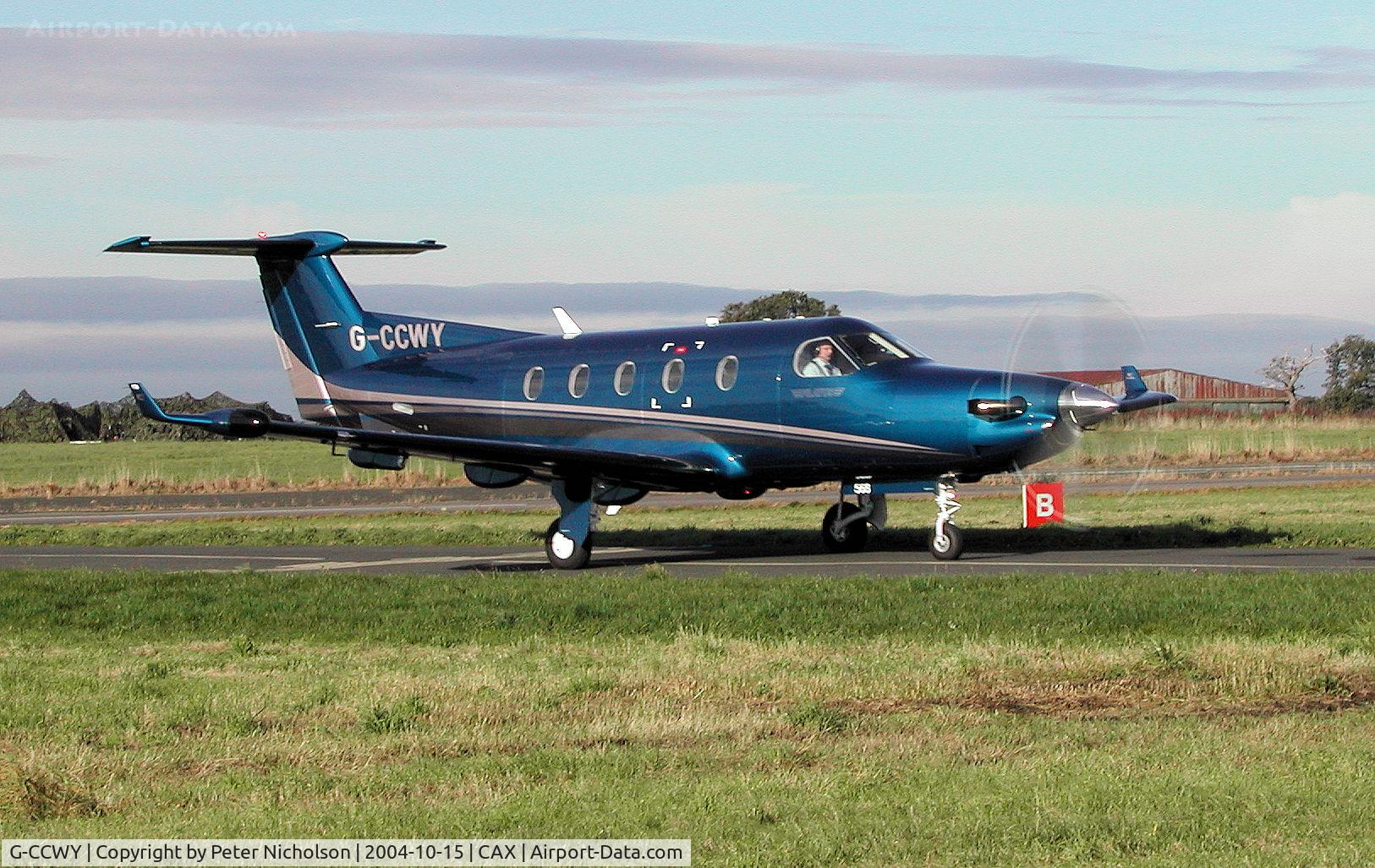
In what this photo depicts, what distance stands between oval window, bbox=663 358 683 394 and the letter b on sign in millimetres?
6300

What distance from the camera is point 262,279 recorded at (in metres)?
28.8

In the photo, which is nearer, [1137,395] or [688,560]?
[1137,395]

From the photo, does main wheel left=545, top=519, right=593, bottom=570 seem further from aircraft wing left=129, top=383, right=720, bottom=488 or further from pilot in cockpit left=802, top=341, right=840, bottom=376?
pilot in cockpit left=802, top=341, right=840, bottom=376

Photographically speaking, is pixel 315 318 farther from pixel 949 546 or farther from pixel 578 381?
pixel 949 546

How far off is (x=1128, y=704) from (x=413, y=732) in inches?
179

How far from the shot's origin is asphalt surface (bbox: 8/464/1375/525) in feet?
126

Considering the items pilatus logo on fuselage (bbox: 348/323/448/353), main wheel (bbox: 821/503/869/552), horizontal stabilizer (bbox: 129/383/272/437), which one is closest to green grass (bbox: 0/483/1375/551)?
main wheel (bbox: 821/503/869/552)

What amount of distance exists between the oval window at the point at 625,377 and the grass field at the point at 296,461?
1543cm

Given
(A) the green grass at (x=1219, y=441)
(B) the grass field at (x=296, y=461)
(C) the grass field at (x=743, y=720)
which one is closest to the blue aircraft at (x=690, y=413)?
(A) the green grass at (x=1219, y=441)

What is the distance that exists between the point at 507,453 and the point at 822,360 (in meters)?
4.39

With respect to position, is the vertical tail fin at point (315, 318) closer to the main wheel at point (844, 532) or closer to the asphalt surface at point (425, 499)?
the main wheel at point (844, 532)

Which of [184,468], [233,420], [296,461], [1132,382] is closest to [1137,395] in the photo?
[1132,382]

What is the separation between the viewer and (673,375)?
23.7m

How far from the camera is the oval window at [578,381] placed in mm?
24625
